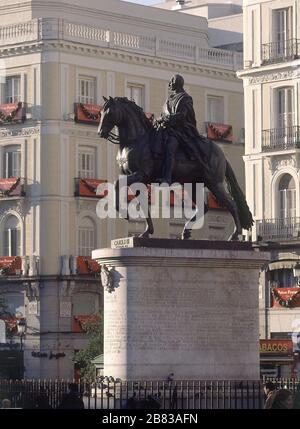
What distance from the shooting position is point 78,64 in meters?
84.5

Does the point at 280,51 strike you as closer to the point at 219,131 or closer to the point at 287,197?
the point at 287,197

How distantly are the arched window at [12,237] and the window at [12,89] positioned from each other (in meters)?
5.54

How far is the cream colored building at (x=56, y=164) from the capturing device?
8262 cm

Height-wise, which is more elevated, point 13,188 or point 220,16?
point 220,16

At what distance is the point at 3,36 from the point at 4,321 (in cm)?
1367

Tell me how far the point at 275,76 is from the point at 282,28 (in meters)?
2.04

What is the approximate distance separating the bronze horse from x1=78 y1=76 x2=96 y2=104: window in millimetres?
40296

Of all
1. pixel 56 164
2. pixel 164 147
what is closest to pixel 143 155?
pixel 164 147

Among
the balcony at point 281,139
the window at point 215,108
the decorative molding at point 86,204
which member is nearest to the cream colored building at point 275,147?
the balcony at point 281,139

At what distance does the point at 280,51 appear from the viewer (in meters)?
76.6

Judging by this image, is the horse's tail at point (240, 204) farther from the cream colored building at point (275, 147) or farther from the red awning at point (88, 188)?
the red awning at point (88, 188)

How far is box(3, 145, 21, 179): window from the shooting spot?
3322 inches
